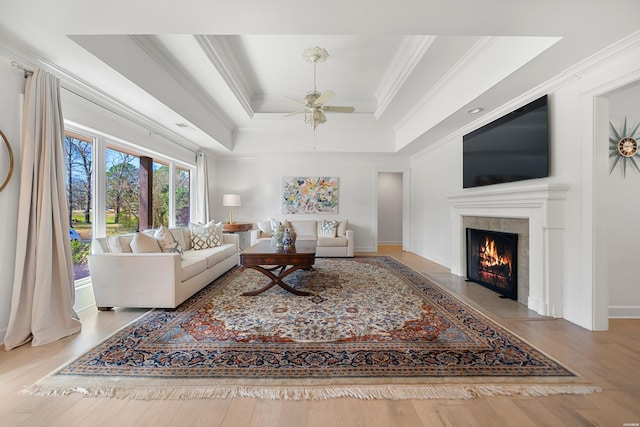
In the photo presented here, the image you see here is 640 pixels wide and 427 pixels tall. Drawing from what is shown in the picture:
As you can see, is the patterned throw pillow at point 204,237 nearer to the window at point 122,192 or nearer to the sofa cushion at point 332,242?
the window at point 122,192

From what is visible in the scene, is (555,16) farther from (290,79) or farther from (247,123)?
(247,123)

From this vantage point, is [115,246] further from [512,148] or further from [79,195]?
[512,148]

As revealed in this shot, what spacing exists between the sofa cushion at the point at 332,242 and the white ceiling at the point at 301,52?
2.13 meters

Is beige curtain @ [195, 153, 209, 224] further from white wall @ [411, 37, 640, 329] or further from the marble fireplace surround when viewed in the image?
white wall @ [411, 37, 640, 329]

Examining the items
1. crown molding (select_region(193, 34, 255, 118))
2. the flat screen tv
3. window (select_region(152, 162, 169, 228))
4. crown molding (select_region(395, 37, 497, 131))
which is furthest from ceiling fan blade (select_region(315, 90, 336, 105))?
window (select_region(152, 162, 169, 228))

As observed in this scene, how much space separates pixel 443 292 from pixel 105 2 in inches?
164

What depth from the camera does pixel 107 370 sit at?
1.78 meters

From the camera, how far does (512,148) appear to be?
3.17m

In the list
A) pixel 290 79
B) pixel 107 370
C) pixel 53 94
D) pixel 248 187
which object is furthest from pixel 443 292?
pixel 248 187

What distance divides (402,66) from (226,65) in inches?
95.2

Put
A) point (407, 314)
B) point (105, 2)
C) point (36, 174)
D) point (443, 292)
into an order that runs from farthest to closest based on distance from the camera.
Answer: point (443, 292), point (407, 314), point (36, 174), point (105, 2)

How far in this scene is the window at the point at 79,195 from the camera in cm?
308

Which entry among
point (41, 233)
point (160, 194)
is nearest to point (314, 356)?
point (41, 233)

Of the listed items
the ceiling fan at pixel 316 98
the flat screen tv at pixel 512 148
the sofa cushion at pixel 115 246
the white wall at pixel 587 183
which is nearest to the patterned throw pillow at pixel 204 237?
the sofa cushion at pixel 115 246
